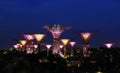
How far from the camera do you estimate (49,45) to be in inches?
6152

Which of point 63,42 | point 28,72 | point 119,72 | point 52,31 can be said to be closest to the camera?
point 28,72

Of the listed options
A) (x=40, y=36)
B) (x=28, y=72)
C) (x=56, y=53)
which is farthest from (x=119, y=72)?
(x=56, y=53)

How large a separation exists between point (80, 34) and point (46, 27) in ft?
48.4

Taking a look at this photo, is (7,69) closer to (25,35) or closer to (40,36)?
(40,36)

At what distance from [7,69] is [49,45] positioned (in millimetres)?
120221

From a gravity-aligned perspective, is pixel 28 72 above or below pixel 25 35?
below

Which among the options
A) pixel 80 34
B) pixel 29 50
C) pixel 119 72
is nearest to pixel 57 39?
pixel 80 34

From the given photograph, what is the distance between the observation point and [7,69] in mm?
36031

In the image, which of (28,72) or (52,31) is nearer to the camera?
(28,72)

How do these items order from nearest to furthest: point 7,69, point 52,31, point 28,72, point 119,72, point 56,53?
point 7,69
point 28,72
point 119,72
point 52,31
point 56,53

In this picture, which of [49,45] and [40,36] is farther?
[49,45]

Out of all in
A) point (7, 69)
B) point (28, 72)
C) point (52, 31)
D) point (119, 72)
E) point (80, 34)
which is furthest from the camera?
point (52, 31)

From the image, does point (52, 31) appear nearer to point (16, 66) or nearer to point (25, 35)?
point (25, 35)

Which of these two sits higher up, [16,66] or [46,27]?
[46,27]
